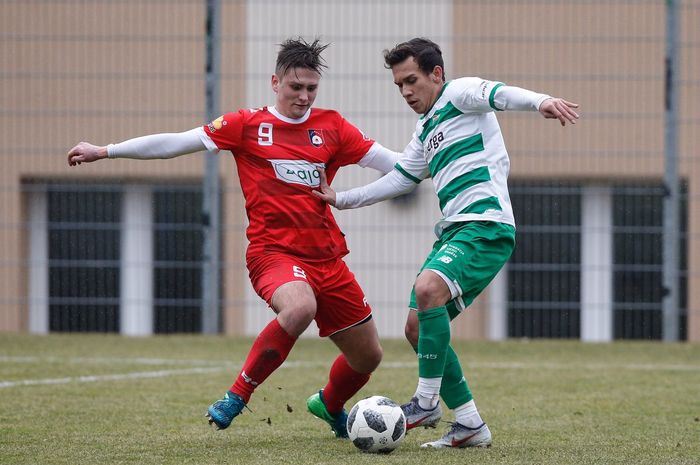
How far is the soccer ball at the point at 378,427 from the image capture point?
496 cm

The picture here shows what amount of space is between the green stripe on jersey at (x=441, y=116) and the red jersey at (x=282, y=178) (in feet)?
1.78

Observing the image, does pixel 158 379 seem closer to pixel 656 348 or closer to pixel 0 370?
pixel 0 370

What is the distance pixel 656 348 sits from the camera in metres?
9.99

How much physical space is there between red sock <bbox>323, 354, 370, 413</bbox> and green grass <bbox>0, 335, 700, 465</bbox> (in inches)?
6.2

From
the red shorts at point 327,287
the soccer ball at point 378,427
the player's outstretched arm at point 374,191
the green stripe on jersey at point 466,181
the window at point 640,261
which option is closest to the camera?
the soccer ball at point 378,427

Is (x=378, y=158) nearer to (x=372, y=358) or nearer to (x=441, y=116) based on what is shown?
(x=441, y=116)

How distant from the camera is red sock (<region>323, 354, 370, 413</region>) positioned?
18.6 feet

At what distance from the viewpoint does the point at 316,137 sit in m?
5.82

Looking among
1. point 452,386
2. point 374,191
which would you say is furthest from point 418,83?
point 452,386

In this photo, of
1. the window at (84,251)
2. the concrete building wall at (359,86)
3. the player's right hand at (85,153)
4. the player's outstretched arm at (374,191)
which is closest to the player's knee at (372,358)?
the player's outstretched arm at (374,191)

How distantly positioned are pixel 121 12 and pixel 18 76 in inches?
42.0

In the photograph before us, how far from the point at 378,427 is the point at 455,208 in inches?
39.9

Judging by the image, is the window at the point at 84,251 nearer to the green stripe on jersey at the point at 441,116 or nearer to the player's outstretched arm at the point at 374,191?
the player's outstretched arm at the point at 374,191

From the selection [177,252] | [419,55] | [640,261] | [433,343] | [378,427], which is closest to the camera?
[378,427]
